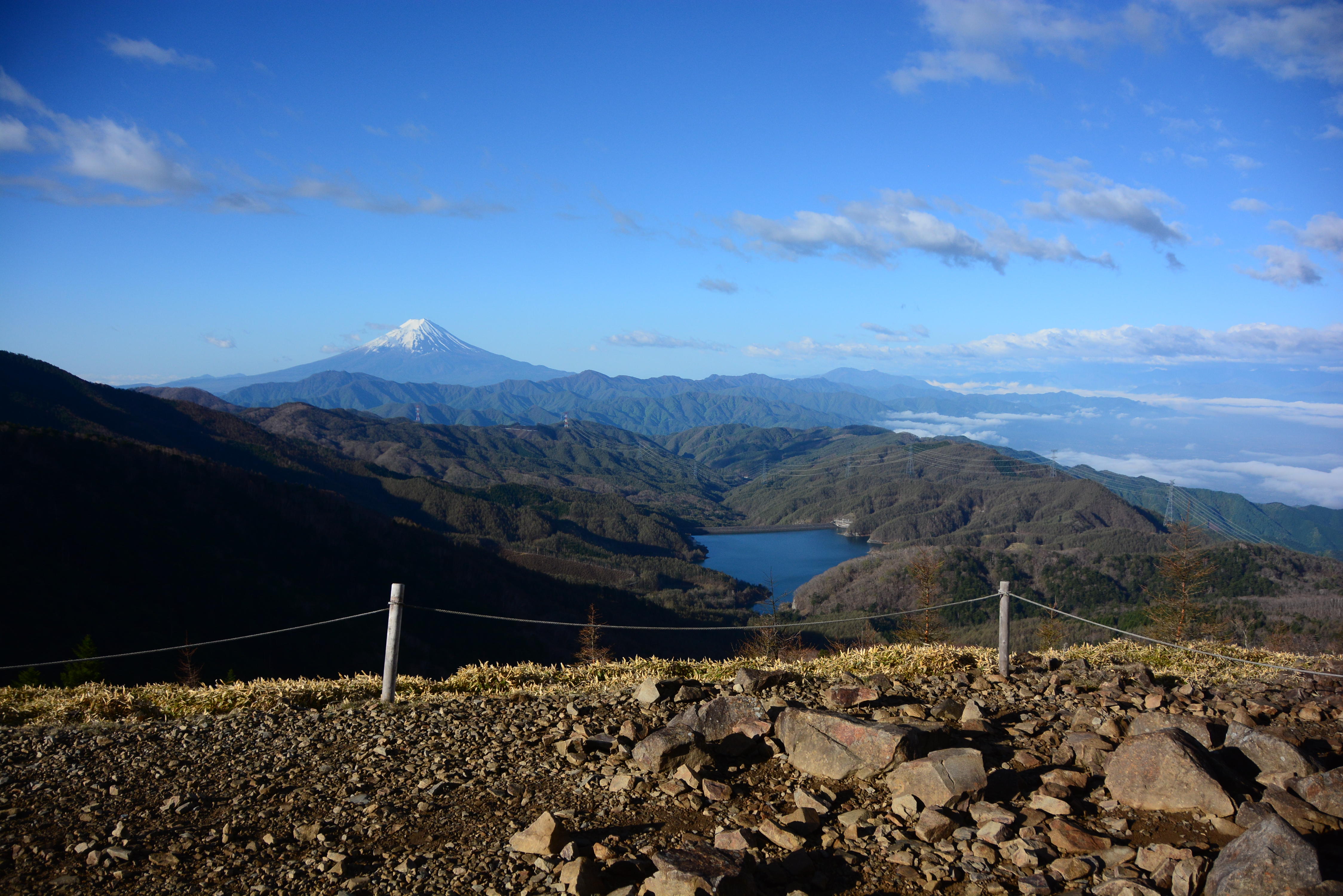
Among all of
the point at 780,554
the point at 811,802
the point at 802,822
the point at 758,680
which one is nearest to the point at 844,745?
the point at 811,802

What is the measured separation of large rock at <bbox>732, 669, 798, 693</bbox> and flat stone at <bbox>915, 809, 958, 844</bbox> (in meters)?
2.64

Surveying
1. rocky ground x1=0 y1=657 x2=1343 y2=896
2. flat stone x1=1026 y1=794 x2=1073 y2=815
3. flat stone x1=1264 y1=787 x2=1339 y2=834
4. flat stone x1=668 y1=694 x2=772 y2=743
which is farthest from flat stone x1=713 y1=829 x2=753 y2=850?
flat stone x1=1264 y1=787 x2=1339 y2=834

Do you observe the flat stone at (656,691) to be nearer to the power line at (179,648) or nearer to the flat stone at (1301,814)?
the power line at (179,648)

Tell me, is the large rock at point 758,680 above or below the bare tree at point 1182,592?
above

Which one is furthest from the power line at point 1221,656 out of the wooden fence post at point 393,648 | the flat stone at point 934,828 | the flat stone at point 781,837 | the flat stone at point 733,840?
the wooden fence post at point 393,648

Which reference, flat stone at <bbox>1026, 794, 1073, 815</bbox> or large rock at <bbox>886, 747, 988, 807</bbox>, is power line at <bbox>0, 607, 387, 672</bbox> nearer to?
large rock at <bbox>886, 747, 988, 807</bbox>

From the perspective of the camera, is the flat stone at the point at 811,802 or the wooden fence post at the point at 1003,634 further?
the wooden fence post at the point at 1003,634

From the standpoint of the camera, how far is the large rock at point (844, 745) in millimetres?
5152

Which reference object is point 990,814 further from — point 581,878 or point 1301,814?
point 581,878

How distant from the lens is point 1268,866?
3607 mm

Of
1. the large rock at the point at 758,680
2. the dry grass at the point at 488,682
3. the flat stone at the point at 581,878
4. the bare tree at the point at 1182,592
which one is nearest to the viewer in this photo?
the flat stone at the point at 581,878

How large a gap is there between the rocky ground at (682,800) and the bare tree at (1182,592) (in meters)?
13.4

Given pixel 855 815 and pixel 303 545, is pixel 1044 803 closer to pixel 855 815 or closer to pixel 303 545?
pixel 855 815

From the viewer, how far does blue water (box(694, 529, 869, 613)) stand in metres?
141
